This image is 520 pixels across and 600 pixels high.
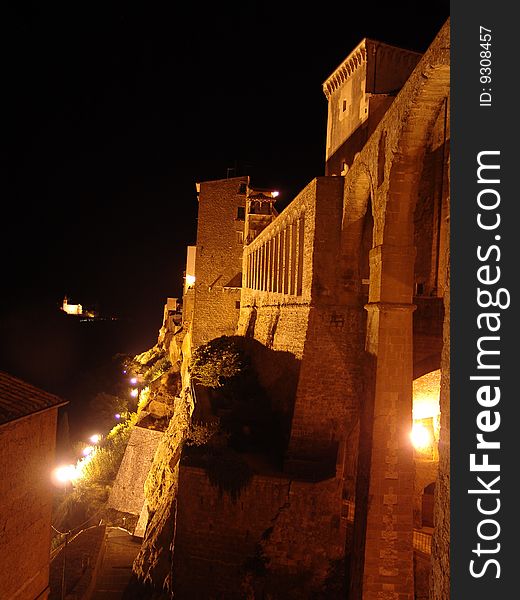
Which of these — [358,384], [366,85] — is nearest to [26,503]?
[358,384]

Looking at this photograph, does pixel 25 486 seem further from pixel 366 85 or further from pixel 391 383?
pixel 366 85

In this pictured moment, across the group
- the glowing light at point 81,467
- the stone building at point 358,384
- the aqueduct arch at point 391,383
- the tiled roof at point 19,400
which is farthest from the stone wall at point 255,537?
the glowing light at point 81,467

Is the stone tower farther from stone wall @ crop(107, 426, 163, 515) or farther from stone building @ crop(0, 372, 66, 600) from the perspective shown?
stone building @ crop(0, 372, 66, 600)

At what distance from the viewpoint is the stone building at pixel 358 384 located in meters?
7.00

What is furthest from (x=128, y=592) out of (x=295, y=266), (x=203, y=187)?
(x=203, y=187)

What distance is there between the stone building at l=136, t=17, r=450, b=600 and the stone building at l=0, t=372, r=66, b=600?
2.73m

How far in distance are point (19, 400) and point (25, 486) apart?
151cm

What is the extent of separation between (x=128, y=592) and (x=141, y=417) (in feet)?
32.6

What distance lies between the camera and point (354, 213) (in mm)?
10578

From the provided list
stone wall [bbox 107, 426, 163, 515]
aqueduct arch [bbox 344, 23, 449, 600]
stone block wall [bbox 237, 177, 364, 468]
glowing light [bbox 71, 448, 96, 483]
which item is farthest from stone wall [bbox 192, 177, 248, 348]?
aqueduct arch [bbox 344, 23, 449, 600]

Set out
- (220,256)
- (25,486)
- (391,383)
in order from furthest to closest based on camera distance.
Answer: (220,256) < (25,486) < (391,383)

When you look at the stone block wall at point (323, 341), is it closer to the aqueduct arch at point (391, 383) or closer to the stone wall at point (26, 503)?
the aqueduct arch at point (391, 383)

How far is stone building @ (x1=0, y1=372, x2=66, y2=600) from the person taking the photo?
23.9 feet

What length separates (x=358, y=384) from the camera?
1077 cm
